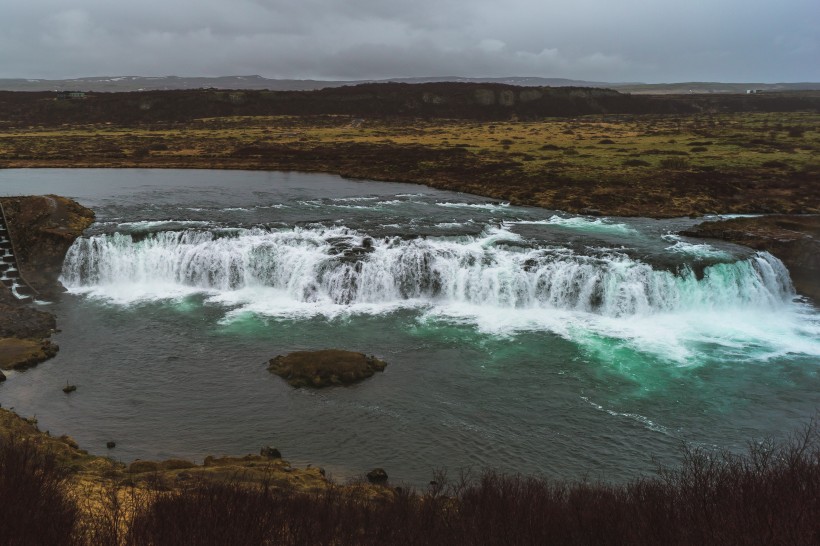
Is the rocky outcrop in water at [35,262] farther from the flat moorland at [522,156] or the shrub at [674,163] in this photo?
the shrub at [674,163]

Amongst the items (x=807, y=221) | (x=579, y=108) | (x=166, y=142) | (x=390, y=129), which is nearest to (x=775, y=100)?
(x=579, y=108)

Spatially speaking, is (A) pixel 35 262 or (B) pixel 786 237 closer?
(A) pixel 35 262

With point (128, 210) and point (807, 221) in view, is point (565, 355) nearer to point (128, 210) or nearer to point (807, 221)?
point (807, 221)

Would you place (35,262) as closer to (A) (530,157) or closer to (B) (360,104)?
(A) (530,157)

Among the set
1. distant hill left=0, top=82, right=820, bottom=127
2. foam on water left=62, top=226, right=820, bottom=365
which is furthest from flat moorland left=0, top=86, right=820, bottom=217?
foam on water left=62, top=226, right=820, bottom=365

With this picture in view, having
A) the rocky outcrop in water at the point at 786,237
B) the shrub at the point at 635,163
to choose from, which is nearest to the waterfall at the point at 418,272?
the rocky outcrop in water at the point at 786,237

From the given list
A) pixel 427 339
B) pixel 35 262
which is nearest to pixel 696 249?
pixel 427 339
